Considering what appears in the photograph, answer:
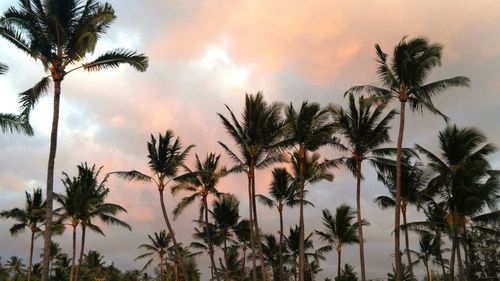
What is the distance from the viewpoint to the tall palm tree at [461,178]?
27094 mm

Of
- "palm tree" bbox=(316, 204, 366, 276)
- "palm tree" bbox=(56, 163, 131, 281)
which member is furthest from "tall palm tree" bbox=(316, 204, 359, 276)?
"palm tree" bbox=(56, 163, 131, 281)

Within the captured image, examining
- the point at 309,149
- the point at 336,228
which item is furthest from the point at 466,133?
the point at 336,228

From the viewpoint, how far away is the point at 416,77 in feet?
77.4

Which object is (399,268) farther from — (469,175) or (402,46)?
(402,46)

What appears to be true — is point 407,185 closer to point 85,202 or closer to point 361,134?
point 361,134

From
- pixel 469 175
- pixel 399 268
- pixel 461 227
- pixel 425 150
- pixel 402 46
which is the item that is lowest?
pixel 399 268

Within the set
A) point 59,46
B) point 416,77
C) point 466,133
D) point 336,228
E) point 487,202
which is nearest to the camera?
point 59,46

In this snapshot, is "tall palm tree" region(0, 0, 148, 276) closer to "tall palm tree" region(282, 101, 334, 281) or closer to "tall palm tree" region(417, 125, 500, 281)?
"tall palm tree" region(282, 101, 334, 281)

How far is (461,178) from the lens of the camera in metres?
27.6

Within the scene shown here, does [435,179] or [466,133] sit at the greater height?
[466,133]

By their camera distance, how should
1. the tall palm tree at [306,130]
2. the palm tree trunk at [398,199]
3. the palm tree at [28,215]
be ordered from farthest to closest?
1. the palm tree at [28,215]
2. the tall palm tree at [306,130]
3. the palm tree trunk at [398,199]

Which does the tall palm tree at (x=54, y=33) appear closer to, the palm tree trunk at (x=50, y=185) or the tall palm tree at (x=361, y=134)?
the palm tree trunk at (x=50, y=185)

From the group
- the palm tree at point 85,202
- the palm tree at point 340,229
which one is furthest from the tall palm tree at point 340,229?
the palm tree at point 85,202

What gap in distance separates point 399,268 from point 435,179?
356 inches
